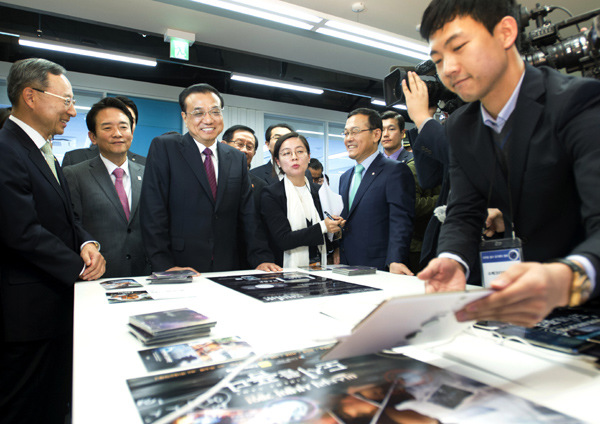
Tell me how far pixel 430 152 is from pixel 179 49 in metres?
4.57

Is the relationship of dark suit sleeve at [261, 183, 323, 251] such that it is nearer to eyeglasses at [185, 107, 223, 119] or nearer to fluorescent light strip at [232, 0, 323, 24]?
eyeglasses at [185, 107, 223, 119]

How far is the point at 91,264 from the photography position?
177 cm

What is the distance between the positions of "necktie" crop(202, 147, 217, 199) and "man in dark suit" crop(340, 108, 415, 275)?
80cm

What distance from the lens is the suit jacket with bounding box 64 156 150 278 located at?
2.26 m

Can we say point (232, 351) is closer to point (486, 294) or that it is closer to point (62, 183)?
point (486, 294)

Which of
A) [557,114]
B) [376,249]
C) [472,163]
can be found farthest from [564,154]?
[376,249]

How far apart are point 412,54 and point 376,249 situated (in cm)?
395

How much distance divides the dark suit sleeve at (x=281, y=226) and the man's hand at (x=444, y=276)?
1.27 metres

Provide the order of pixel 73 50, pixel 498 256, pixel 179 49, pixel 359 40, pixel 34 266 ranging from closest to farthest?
1. pixel 498 256
2. pixel 34 266
3. pixel 359 40
4. pixel 73 50
5. pixel 179 49

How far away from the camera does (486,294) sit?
536mm

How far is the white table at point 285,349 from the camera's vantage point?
561 millimetres

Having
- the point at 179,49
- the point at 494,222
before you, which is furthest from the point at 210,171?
the point at 179,49

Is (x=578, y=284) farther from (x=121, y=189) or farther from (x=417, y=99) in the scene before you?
(x=121, y=189)

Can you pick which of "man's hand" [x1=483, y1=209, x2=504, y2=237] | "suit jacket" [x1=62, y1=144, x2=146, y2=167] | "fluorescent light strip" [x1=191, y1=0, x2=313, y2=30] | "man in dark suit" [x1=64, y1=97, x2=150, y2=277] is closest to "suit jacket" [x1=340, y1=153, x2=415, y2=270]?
"man's hand" [x1=483, y1=209, x2=504, y2=237]
